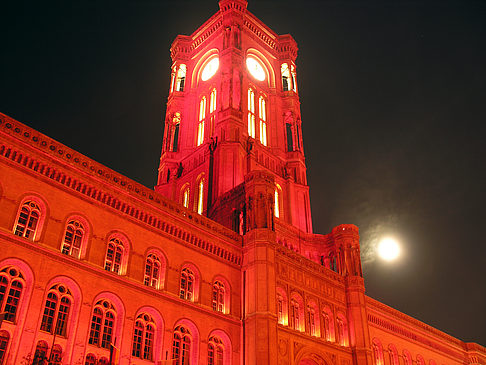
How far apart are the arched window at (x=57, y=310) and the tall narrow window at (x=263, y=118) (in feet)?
125

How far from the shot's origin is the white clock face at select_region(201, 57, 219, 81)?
6406 cm

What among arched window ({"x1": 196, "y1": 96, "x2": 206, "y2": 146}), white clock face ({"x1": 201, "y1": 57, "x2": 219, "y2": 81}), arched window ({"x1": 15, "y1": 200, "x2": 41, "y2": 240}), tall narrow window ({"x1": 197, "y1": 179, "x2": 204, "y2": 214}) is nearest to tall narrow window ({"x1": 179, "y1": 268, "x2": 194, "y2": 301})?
arched window ({"x1": 15, "y1": 200, "x2": 41, "y2": 240})

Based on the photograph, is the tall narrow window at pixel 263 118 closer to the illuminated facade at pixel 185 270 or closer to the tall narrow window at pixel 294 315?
the illuminated facade at pixel 185 270

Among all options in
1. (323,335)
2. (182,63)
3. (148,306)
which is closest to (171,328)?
(148,306)

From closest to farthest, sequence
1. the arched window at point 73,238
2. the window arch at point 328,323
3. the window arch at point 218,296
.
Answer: the arched window at point 73,238
the window arch at point 218,296
the window arch at point 328,323

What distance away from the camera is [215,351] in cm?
3150

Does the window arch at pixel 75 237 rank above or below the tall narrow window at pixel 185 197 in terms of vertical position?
below

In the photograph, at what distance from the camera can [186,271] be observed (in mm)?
31938

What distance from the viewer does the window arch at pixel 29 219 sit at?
81.6ft

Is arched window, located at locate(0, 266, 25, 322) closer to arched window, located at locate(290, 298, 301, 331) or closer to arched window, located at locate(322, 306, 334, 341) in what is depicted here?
arched window, located at locate(290, 298, 301, 331)

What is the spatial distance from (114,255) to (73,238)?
2.67 m

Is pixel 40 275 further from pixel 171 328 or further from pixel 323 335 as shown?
pixel 323 335

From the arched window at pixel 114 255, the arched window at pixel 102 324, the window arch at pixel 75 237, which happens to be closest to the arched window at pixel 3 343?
the arched window at pixel 102 324

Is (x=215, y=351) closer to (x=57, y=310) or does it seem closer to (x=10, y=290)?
(x=57, y=310)
